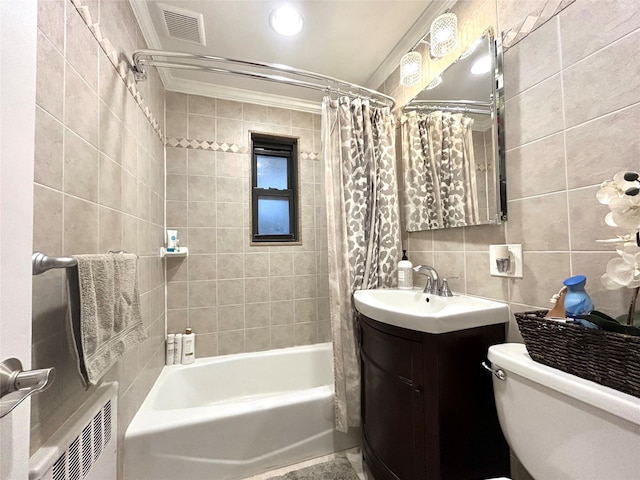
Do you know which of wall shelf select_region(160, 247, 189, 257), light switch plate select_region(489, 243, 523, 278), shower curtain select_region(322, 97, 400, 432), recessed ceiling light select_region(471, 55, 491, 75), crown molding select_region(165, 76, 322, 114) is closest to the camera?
light switch plate select_region(489, 243, 523, 278)

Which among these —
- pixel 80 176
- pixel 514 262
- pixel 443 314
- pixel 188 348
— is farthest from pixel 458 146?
pixel 188 348

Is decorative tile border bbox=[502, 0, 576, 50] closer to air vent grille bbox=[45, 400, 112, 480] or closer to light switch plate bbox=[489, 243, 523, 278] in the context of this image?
light switch plate bbox=[489, 243, 523, 278]

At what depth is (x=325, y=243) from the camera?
157 centimetres

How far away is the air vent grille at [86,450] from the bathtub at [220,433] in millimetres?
359

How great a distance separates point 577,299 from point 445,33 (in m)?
1.24

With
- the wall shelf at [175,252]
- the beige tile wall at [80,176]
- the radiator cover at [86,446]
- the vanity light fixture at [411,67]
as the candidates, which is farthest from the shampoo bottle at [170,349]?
the vanity light fixture at [411,67]

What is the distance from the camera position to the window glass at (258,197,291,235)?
87.2 inches

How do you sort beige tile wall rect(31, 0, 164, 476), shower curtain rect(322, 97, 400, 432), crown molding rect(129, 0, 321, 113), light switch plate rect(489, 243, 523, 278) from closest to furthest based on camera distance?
beige tile wall rect(31, 0, 164, 476), light switch plate rect(489, 243, 523, 278), shower curtain rect(322, 97, 400, 432), crown molding rect(129, 0, 321, 113)

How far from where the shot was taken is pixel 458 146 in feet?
4.19

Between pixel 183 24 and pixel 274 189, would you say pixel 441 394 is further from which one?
pixel 183 24

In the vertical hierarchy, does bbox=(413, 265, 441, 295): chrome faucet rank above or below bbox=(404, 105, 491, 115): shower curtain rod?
below

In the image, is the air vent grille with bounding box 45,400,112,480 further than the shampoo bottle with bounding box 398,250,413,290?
No

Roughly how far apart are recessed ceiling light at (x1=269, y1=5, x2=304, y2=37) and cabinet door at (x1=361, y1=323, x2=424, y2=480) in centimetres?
165

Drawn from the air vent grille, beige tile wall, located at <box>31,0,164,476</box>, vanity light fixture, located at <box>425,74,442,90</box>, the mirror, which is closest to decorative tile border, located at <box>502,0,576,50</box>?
the mirror
